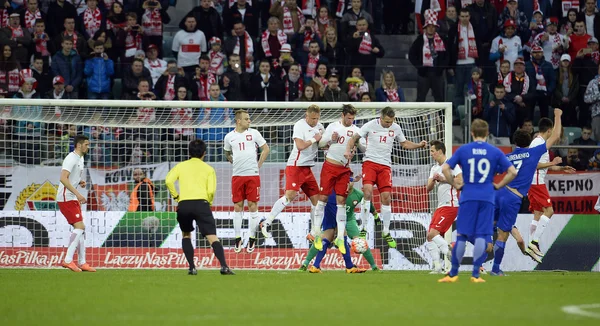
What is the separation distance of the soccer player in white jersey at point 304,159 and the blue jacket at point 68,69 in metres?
7.23

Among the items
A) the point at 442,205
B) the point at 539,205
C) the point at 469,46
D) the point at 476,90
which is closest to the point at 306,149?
the point at 442,205

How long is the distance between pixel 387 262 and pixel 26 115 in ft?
25.6

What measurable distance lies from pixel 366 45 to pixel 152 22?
5212mm

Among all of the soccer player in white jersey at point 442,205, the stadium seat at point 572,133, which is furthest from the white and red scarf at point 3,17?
the stadium seat at point 572,133

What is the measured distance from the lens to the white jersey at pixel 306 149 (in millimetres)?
16672

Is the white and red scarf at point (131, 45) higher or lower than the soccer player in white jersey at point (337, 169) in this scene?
higher

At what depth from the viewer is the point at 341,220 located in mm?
16219

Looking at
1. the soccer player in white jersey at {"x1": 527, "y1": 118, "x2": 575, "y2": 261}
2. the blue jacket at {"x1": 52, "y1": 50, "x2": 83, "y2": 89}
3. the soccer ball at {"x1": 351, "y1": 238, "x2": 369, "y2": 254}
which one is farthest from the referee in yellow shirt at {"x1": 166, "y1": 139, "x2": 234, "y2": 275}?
the blue jacket at {"x1": 52, "y1": 50, "x2": 83, "y2": 89}

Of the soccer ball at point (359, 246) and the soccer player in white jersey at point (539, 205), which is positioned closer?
the soccer ball at point (359, 246)

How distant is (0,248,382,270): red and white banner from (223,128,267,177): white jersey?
2.94 metres

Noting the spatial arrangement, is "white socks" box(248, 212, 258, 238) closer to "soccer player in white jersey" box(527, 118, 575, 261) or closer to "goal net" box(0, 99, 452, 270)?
"goal net" box(0, 99, 452, 270)

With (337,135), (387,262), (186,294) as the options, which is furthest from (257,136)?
(186,294)

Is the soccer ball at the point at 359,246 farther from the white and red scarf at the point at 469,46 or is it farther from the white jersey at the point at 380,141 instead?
the white and red scarf at the point at 469,46

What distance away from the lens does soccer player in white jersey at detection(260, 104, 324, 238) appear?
16.6 metres
